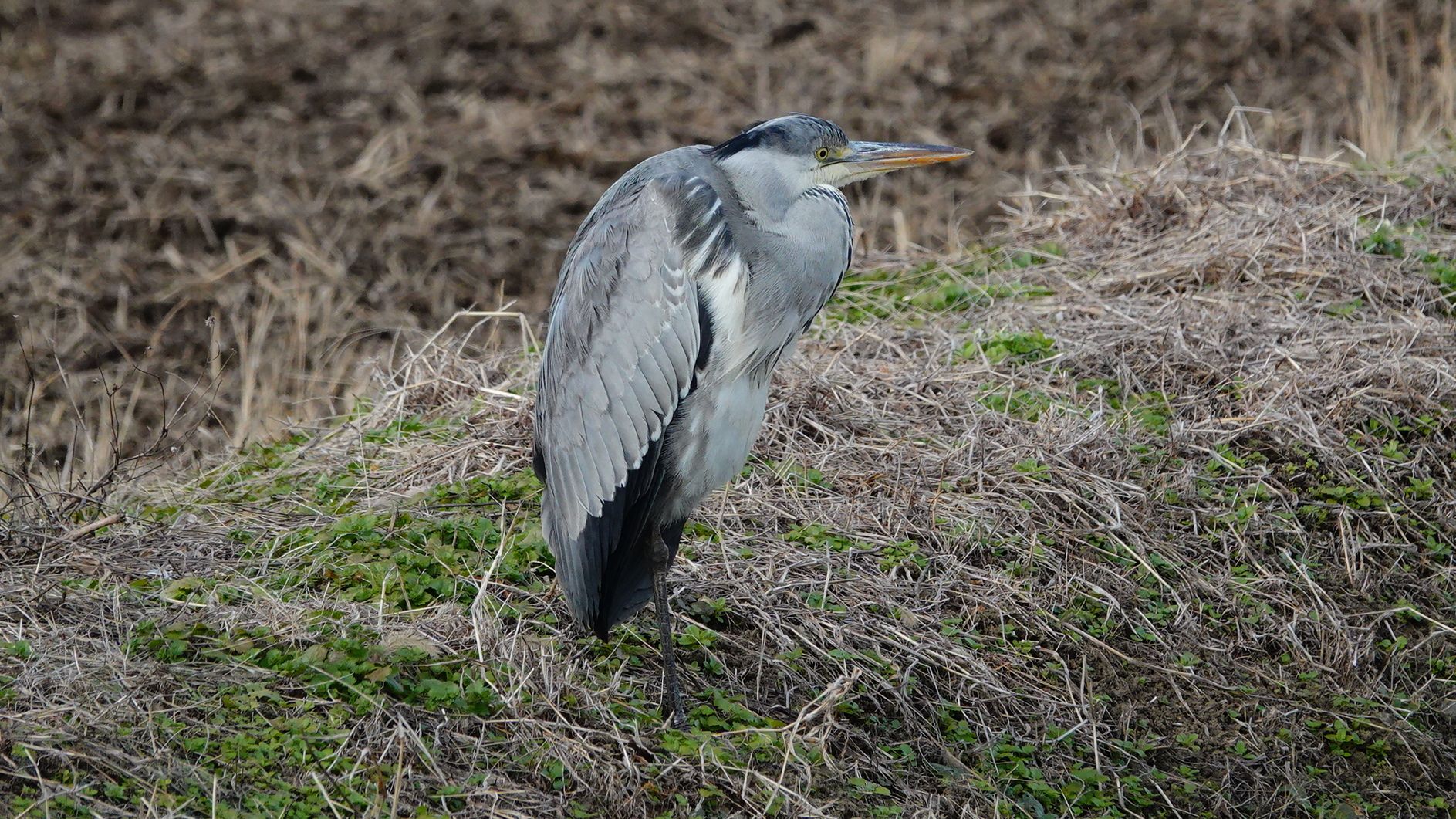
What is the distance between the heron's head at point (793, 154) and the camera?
368 centimetres

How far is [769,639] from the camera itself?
3822 mm

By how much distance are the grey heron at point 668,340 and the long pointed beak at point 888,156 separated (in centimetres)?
10

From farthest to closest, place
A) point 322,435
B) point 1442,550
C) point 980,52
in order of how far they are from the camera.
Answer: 1. point 980,52
2. point 322,435
3. point 1442,550

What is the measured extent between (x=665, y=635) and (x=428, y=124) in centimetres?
570

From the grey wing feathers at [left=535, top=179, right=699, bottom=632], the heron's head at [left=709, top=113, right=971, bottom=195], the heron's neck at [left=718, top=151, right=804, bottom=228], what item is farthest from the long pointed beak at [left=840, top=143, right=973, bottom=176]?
the grey wing feathers at [left=535, top=179, right=699, bottom=632]

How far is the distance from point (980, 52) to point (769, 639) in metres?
6.54

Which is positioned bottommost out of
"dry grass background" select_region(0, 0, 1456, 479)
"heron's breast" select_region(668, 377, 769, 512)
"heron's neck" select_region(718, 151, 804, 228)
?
"dry grass background" select_region(0, 0, 1456, 479)

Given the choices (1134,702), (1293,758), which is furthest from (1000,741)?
(1293,758)

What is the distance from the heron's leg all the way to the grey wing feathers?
8cm

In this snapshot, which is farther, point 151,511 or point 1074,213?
point 1074,213

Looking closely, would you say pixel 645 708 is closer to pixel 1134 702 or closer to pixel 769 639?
pixel 769 639

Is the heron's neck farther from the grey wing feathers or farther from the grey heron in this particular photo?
the grey wing feathers

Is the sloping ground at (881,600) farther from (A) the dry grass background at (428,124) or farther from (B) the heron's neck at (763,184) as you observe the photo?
(A) the dry grass background at (428,124)

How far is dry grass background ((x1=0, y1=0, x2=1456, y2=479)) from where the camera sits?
255 inches
